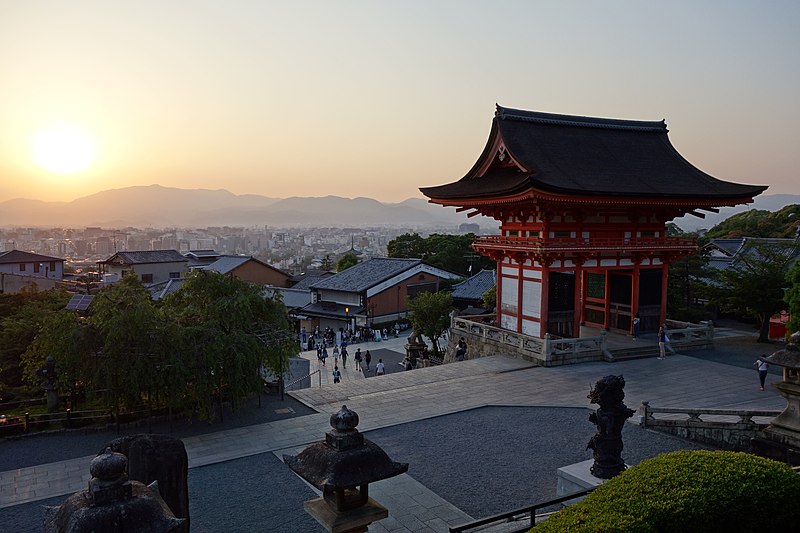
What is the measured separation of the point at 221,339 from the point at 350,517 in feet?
30.3

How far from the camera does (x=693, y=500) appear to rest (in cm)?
632

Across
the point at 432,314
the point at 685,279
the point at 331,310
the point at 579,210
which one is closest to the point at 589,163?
the point at 579,210

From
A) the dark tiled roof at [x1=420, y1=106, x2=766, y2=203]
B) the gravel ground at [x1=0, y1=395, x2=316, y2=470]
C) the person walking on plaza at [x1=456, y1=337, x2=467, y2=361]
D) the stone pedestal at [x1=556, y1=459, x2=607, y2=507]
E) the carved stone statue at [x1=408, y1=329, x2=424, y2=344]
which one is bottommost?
the carved stone statue at [x1=408, y1=329, x2=424, y2=344]

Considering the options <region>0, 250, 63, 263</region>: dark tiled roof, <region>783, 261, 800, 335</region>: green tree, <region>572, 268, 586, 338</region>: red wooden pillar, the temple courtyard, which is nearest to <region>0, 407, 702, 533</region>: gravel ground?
the temple courtyard

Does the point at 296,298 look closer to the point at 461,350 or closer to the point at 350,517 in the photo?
the point at 461,350

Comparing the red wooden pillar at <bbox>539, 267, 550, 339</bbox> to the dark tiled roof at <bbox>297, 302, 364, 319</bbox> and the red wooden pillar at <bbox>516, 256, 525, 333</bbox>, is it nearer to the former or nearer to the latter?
the red wooden pillar at <bbox>516, 256, 525, 333</bbox>

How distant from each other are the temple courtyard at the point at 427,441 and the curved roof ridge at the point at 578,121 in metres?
11.0

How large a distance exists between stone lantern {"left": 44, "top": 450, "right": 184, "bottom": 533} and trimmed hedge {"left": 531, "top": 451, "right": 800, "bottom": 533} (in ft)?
13.2

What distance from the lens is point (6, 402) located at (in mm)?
17547

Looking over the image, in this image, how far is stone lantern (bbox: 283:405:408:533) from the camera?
6.82 meters

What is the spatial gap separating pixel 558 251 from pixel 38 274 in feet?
192

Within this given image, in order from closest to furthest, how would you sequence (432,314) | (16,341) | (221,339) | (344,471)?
(344,471)
(221,339)
(16,341)
(432,314)

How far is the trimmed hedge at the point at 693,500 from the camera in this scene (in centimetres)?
608

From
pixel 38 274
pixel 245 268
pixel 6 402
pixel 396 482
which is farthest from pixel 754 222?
pixel 38 274
